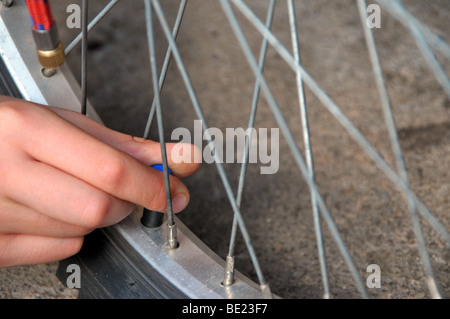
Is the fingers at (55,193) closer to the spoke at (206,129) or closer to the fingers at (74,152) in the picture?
the fingers at (74,152)

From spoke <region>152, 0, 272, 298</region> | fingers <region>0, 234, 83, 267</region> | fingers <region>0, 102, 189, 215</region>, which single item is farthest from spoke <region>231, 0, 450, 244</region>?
fingers <region>0, 234, 83, 267</region>

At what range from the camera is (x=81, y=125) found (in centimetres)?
56

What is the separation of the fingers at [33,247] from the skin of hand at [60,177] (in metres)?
0.02

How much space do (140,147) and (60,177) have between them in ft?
0.29

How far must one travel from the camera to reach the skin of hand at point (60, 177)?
50cm

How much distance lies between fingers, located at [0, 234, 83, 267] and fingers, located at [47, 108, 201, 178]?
104mm

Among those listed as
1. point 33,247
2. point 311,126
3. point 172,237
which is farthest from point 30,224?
point 311,126

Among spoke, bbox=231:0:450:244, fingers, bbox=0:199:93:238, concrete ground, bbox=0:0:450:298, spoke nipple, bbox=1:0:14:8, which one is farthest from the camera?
concrete ground, bbox=0:0:450:298

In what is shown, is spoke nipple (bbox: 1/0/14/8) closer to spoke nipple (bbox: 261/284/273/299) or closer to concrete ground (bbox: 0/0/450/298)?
concrete ground (bbox: 0/0/450/298)

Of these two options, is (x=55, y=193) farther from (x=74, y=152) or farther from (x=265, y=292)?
(x=265, y=292)

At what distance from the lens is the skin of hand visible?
19.8 inches

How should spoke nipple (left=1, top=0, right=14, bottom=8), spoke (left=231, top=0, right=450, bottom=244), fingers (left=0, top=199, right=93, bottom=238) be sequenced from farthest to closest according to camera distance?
spoke nipple (left=1, top=0, right=14, bottom=8)
fingers (left=0, top=199, right=93, bottom=238)
spoke (left=231, top=0, right=450, bottom=244)

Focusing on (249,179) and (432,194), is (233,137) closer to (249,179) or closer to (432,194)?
(249,179)
